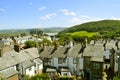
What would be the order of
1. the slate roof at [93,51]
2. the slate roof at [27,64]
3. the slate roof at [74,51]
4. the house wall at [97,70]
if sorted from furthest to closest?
1. the slate roof at [74,51]
2. the slate roof at [93,51]
3. the slate roof at [27,64]
4. the house wall at [97,70]

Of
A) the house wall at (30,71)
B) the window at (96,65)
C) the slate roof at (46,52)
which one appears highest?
the slate roof at (46,52)

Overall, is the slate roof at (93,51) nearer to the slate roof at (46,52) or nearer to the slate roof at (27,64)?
the slate roof at (46,52)

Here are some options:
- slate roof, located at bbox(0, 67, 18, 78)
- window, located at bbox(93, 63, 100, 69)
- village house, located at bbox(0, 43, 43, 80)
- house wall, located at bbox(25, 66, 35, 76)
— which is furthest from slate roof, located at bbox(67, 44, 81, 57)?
slate roof, located at bbox(0, 67, 18, 78)

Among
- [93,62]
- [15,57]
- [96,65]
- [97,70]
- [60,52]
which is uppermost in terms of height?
[60,52]

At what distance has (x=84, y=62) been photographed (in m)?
43.1

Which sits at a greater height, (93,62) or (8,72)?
(93,62)

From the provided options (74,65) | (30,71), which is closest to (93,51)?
(74,65)

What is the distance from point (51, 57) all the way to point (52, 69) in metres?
3.65

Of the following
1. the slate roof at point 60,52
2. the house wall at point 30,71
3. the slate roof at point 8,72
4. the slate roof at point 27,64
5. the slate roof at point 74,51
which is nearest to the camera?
the slate roof at point 8,72

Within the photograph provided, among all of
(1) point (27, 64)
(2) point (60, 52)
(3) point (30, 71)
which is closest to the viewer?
(1) point (27, 64)

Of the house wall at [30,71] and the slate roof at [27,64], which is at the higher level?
the slate roof at [27,64]

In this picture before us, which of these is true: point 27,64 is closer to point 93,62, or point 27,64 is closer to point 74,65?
point 74,65

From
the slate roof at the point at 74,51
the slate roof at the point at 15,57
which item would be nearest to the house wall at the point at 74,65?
the slate roof at the point at 74,51

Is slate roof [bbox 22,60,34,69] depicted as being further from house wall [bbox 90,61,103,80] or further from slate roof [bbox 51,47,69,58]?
house wall [bbox 90,61,103,80]
